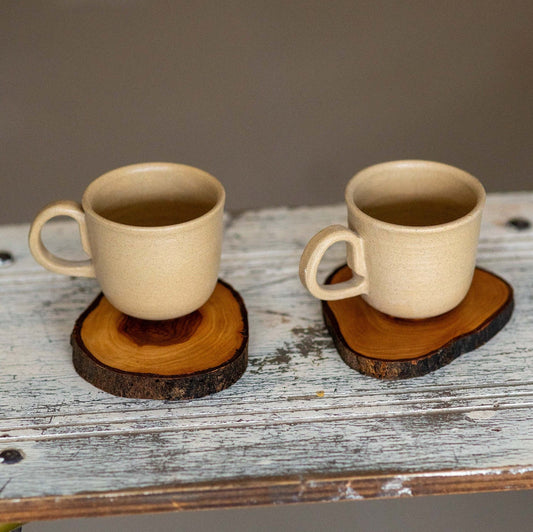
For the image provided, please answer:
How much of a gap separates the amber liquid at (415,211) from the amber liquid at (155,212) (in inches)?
7.5

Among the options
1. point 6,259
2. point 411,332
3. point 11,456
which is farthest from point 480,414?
point 6,259

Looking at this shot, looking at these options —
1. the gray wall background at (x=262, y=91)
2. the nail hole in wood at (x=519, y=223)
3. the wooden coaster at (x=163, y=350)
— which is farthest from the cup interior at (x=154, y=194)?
the gray wall background at (x=262, y=91)

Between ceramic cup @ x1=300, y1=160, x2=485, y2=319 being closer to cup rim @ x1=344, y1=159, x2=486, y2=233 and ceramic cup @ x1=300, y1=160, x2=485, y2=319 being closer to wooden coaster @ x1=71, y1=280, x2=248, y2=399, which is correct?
cup rim @ x1=344, y1=159, x2=486, y2=233

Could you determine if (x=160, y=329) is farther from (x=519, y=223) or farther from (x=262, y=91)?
(x=262, y=91)

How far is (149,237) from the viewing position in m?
0.75

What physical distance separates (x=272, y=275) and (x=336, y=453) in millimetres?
324

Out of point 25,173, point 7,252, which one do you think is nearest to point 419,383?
point 7,252

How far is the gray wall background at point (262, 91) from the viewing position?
2203 millimetres

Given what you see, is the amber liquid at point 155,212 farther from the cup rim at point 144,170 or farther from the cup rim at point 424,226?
the cup rim at point 424,226

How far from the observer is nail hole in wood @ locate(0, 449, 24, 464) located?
715 millimetres

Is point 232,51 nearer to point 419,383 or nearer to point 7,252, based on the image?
point 7,252

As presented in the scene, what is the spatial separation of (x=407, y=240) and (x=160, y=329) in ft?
0.91

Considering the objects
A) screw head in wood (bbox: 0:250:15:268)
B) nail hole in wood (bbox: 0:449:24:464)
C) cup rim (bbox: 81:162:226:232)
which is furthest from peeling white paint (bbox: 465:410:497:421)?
screw head in wood (bbox: 0:250:15:268)

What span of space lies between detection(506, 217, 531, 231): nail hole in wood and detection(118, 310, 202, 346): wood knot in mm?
467
